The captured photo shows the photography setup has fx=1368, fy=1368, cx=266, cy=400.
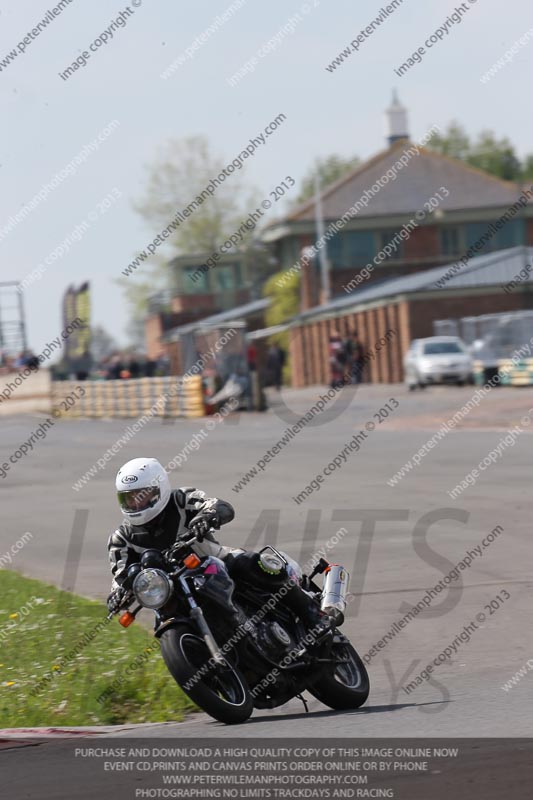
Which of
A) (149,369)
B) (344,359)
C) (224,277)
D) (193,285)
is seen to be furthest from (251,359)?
(224,277)

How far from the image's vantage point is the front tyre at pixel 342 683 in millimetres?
7203

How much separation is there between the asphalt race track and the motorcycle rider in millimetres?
647

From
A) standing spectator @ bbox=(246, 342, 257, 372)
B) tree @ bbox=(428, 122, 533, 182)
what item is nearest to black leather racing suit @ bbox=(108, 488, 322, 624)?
standing spectator @ bbox=(246, 342, 257, 372)

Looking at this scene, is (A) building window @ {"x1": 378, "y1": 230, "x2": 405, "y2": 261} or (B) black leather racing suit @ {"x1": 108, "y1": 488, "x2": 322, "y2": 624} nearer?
(B) black leather racing suit @ {"x1": 108, "y1": 488, "x2": 322, "y2": 624}

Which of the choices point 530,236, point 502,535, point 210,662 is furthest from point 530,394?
point 530,236

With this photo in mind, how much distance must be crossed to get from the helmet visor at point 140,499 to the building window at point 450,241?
6024 cm

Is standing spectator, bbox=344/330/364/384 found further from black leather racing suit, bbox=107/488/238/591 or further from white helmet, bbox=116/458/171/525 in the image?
white helmet, bbox=116/458/171/525

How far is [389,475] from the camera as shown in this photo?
19.6 metres

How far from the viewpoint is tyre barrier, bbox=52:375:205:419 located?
36.4m

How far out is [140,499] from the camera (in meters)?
7.10

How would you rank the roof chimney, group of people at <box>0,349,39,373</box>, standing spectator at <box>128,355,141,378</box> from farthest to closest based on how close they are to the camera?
the roof chimney
group of people at <box>0,349,39,373</box>
standing spectator at <box>128,355,141,378</box>

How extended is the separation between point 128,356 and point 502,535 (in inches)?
1304

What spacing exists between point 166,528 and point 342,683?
1.25m
